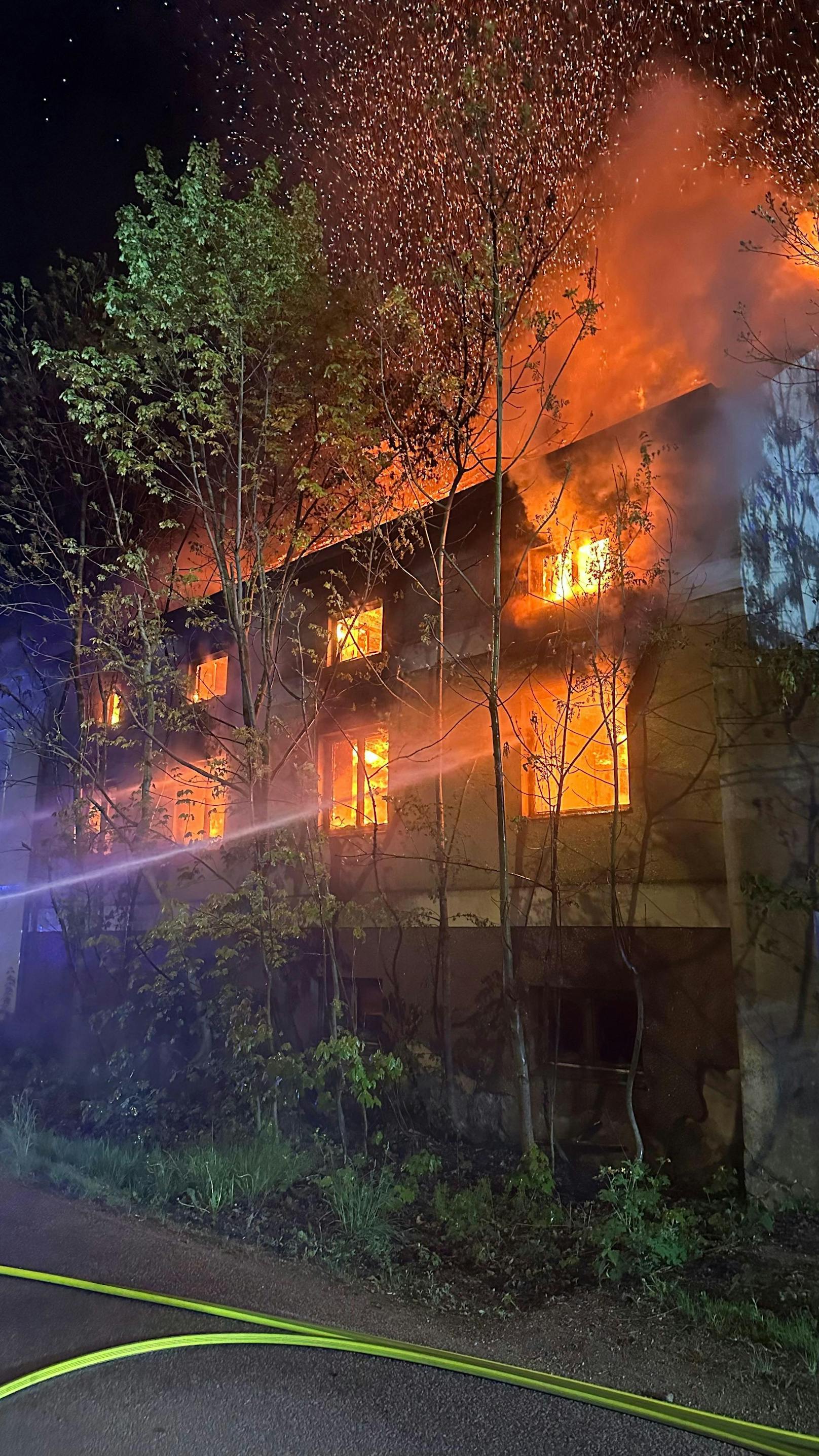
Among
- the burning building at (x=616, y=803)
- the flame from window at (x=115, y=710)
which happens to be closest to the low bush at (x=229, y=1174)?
the burning building at (x=616, y=803)

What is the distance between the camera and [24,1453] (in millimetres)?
3412

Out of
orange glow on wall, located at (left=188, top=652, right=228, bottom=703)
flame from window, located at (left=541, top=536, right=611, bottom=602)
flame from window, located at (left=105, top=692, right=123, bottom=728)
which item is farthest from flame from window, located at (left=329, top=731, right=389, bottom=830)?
flame from window, located at (left=105, top=692, right=123, bottom=728)

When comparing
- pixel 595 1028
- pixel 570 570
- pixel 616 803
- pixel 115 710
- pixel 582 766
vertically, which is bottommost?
pixel 595 1028

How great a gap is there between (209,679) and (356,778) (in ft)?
13.9

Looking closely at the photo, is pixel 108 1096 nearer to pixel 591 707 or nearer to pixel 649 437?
pixel 591 707

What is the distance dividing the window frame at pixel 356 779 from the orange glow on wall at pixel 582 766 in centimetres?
194

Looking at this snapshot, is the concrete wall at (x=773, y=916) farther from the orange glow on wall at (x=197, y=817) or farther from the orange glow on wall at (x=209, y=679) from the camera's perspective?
the orange glow on wall at (x=209, y=679)

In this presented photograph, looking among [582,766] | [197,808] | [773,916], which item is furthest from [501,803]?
[197,808]

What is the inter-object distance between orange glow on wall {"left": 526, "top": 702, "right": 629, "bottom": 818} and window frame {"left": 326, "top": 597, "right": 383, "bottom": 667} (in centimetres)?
256

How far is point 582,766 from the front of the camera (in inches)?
315

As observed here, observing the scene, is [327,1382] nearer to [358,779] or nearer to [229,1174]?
[229,1174]

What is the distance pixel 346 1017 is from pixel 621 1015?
3.15 m

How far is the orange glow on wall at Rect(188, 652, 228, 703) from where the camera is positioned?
518 inches

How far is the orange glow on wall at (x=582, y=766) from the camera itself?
757cm
